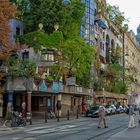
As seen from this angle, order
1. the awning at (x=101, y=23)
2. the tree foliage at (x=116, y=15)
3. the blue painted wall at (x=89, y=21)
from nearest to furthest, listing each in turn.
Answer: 1. the blue painted wall at (x=89, y=21)
2. the awning at (x=101, y=23)
3. the tree foliage at (x=116, y=15)

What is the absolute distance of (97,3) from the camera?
81188 mm

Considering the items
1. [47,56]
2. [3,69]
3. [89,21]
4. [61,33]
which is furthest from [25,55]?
[89,21]

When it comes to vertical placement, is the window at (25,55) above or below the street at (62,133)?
above

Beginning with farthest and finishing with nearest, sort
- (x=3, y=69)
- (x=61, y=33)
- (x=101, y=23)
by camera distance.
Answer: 1. (x=101, y=23)
2. (x=61, y=33)
3. (x=3, y=69)

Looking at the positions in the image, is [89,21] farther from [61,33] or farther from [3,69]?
[3,69]

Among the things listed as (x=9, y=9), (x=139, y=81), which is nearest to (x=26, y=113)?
(x=9, y=9)

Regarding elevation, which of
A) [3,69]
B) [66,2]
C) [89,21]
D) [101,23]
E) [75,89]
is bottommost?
[75,89]

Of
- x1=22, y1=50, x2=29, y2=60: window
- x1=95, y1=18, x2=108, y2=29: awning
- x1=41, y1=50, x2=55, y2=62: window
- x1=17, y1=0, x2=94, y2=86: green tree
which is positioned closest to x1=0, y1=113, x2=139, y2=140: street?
x1=17, y1=0, x2=94, y2=86: green tree

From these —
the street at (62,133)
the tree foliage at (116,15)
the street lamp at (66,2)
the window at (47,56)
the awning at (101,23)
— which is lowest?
the street at (62,133)

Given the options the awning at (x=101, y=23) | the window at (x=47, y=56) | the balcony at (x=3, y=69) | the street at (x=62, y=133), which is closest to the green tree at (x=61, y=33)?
the window at (x=47, y=56)

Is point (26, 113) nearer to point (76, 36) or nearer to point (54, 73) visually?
point (54, 73)

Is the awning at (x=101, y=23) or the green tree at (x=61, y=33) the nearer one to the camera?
the green tree at (x=61, y=33)

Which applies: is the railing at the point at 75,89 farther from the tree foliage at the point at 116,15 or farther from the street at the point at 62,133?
the tree foliage at the point at 116,15

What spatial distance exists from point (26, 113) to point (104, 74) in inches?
1661
